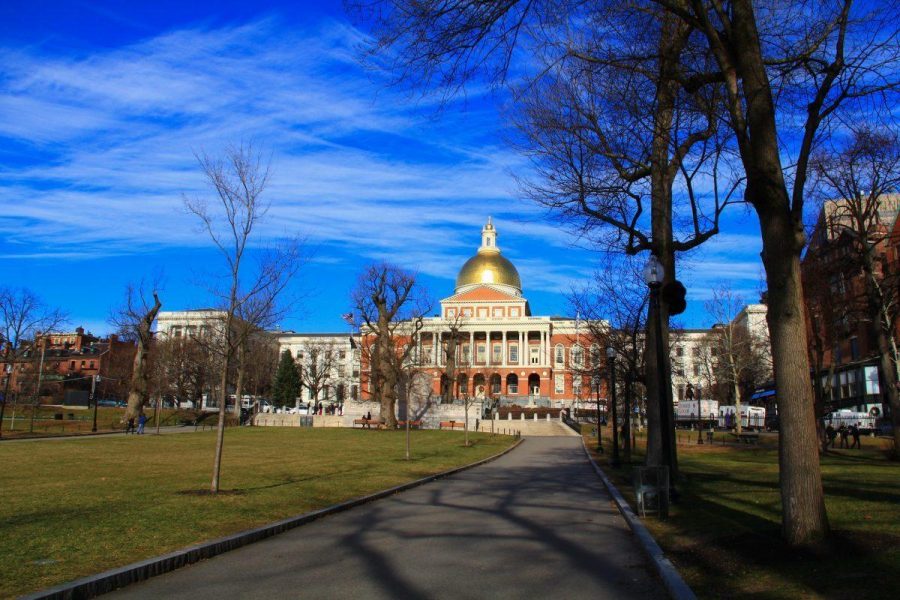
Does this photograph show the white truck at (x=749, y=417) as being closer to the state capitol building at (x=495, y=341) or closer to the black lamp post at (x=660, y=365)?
the state capitol building at (x=495, y=341)

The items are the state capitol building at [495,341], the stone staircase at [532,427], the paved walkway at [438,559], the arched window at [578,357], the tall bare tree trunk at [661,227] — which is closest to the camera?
the paved walkway at [438,559]

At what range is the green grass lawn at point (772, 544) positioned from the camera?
648 centimetres

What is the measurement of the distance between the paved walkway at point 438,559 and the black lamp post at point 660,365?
203 centimetres

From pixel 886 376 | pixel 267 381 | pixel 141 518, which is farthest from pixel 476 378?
pixel 141 518

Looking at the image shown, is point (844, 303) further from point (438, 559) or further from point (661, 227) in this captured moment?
point (438, 559)

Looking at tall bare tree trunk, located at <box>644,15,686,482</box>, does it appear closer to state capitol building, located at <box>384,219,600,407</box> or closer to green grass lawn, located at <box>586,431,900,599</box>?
green grass lawn, located at <box>586,431,900,599</box>

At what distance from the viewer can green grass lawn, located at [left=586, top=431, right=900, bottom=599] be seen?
648 centimetres

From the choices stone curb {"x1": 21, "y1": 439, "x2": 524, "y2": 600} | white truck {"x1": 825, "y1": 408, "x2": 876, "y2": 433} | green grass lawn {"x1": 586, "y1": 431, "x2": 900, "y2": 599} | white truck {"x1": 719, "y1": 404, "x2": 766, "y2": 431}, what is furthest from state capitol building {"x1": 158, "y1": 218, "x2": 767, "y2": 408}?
stone curb {"x1": 21, "y1": 439, "x2": 524, "y2": 600}

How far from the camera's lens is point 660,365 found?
1321 cm

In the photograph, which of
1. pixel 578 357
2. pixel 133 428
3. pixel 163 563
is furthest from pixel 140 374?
pixel 163 563

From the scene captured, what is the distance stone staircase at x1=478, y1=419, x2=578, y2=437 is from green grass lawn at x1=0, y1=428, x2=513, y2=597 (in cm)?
3434

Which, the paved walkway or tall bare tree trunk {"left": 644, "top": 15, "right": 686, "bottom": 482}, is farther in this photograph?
tall bare tree trunk {"left": 644, "top": 15, "right": 686, "bottom": 482}

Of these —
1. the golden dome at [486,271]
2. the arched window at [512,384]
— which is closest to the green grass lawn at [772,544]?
the arched window at [512,384]

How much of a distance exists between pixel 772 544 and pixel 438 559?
3.85 meters
